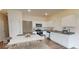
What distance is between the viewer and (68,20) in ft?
Answer: 5.17

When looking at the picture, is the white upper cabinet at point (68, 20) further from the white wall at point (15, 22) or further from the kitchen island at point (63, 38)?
the white wall at point (15, 22)

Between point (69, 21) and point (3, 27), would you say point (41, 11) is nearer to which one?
point (69, 21)

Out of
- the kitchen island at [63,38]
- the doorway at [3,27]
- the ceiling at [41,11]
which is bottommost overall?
the kitchen island at [63,38]

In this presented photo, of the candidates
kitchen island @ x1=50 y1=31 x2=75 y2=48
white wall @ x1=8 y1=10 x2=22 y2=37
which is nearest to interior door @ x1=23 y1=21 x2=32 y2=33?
white wall @ x1=8 y1=10 x2=22 y2=37

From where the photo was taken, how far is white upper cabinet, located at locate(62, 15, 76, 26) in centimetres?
155

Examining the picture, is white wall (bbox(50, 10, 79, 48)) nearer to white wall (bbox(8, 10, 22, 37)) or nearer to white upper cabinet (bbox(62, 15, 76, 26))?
white upper cabinet (bbox(62, 15, 76, 26))

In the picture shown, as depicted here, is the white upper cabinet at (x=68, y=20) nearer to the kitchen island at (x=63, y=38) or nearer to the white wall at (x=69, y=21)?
the white wall at (x=69, y=21)

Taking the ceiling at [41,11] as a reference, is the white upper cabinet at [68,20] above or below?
below

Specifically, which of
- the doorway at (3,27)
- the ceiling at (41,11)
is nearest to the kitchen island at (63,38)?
the ceiling at (41,11)

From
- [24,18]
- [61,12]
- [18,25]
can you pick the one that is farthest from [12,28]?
[61,12]

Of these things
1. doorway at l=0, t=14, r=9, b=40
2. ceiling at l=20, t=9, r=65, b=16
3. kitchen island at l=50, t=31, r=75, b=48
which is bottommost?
kitchen island at l=50, t=31, r=75, b=48

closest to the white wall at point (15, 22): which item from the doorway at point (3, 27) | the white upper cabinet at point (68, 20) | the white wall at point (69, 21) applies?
the doorway at point (3, 27)

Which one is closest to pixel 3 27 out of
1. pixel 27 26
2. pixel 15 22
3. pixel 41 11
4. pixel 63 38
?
pixel 15 22

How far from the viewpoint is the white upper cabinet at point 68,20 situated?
155cm
